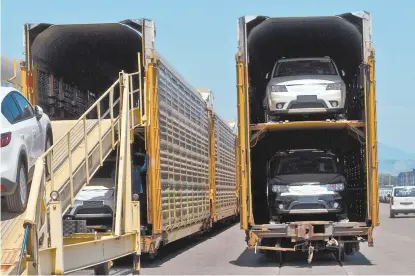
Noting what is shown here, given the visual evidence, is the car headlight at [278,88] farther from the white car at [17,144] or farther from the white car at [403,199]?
the white car at [403,199]

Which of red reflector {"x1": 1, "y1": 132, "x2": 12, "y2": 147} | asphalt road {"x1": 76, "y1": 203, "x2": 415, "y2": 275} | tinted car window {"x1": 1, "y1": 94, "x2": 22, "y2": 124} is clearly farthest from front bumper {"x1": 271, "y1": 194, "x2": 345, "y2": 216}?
red reflector {"x1": 1, "y1": 132, "x2": 12, "y2": 147}

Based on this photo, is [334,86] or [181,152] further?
[181,152]

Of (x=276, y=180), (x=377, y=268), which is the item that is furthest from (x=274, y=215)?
(x=377, y=268)

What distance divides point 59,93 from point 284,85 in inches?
185

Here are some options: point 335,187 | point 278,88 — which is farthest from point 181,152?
point 335,187

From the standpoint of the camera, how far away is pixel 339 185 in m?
13.6

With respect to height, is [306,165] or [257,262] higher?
[306,165]

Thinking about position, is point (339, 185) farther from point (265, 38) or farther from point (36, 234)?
point (36, 234)

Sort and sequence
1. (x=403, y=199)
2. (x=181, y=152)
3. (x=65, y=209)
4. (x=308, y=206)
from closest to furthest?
(x=65, y=209) < (x=308, y=206) < (x=181, y=152) < (x=403, y=199)

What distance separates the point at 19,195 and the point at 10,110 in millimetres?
1153

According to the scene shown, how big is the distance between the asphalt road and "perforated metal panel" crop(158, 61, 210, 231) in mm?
808

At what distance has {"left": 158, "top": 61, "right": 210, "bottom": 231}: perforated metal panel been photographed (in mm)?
13656

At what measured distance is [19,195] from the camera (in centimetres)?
849

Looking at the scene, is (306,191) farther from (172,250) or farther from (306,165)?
(172,250)
